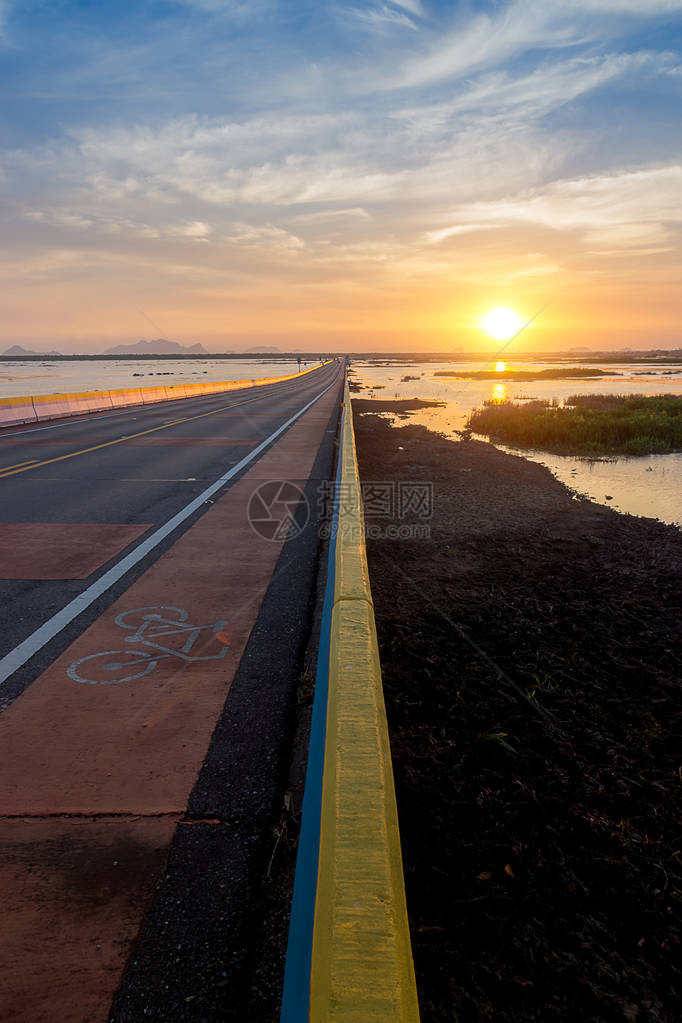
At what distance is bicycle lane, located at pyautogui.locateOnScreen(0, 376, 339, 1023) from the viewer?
1960 millimetres

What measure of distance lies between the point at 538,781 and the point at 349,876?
1.73 metres

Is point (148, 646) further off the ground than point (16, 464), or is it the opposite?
point (16, 464)

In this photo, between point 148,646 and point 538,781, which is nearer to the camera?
point 538,781

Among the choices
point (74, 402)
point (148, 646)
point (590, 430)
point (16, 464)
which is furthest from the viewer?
point (74, 402)

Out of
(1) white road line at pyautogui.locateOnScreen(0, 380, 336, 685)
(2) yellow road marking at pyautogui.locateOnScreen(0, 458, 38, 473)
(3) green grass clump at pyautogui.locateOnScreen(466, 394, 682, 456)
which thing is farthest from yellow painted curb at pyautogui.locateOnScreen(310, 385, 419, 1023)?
(3) green grass clump at pyautogui.locateOnScreen(466, 394, 682, 456)

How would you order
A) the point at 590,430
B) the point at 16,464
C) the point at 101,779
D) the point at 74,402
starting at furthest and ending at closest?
the point at 74,402 → the point at 590,430 → the point at 16,464 → the point at 101,779

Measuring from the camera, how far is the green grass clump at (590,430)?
1930cm

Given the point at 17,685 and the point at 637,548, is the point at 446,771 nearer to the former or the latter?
the point at 17,685

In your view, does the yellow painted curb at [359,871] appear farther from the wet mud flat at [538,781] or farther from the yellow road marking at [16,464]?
the yellow road marking at [16,464]

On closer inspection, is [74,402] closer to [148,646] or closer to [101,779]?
[148,646]

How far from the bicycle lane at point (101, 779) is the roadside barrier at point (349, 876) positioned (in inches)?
33.3

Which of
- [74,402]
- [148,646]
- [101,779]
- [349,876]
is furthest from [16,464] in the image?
[74,402]

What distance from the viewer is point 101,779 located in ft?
9.31

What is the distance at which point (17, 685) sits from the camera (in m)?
3.70
